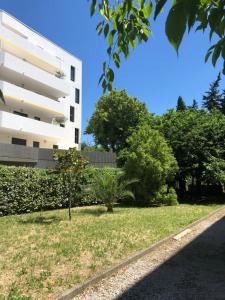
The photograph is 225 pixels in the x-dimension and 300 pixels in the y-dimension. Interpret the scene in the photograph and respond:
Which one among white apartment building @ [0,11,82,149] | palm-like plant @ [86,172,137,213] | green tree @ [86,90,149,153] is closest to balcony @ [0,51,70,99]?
white apartment building @ [0,11,82,149]

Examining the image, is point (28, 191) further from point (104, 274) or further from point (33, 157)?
point (33, 157)

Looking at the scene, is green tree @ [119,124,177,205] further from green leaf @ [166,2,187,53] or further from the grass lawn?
green leaf @ [166,2,187,53]

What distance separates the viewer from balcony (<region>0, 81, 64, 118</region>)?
30797 millimetres

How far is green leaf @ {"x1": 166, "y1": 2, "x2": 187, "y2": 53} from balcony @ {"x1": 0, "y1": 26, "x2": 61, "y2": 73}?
32.5 meters

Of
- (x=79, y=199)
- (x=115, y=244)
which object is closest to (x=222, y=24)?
(x=115, y=244)

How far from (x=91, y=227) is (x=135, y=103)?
39059mm

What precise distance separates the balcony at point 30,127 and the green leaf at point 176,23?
96.2 feet

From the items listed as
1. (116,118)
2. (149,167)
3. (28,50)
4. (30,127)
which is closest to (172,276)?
(149,167)

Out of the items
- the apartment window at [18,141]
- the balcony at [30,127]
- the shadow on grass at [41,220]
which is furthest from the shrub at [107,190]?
the apartment window at [18,141]

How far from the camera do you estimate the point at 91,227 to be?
1176 cm

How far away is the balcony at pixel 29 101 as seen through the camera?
30797 mm

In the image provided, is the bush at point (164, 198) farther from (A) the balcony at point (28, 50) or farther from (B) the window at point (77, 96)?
(B) the window at point (77, 96)

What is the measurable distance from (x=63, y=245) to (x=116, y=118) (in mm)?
41224

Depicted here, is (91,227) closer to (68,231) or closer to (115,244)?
(68,231)
